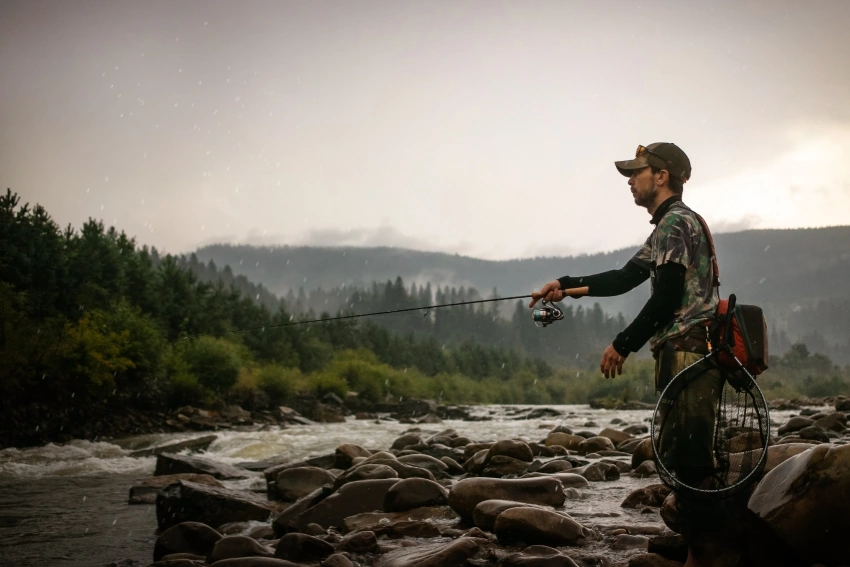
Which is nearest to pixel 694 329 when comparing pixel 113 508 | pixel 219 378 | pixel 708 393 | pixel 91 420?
pixel 708 393

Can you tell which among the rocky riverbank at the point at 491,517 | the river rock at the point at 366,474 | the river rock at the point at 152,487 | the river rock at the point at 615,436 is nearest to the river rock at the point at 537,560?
the rocky riverbank at the point at 491,517

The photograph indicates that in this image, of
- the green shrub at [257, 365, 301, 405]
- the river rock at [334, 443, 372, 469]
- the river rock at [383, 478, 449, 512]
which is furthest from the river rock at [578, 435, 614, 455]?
the green shrub at [257, 365, 301, 405]

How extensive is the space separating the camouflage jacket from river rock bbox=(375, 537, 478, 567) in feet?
7.79

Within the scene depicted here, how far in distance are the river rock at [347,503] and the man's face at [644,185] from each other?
4990mm

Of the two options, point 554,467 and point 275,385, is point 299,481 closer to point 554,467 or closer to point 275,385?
point 554,467

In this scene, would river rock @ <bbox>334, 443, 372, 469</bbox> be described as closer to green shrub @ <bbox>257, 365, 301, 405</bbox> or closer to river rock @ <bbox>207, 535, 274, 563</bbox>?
river rock @ <bbox>207, 535, 274, 563</bbox>

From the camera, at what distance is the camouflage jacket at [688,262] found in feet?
12.9

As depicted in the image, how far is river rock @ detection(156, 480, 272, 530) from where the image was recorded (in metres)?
8.30

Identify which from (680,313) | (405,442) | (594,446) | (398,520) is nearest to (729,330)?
(680,313)

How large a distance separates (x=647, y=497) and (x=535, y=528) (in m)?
2.30

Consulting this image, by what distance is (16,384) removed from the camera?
2295 cm

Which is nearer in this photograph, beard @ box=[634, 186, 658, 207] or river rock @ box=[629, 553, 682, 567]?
beard @ box=[634, 186, 658, 207]

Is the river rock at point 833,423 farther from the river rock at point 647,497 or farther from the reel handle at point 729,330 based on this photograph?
the reel handle at point 729,330

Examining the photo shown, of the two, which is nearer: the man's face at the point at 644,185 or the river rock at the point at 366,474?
the man's face at the point at 644,185
